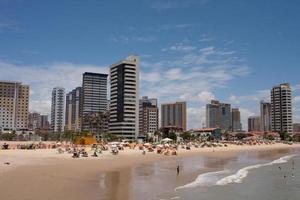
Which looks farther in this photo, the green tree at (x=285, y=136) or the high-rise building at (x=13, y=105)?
the green tree at (x=285, y=136)

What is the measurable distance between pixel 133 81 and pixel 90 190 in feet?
451

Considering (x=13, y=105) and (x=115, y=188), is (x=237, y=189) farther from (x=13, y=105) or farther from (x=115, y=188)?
(x=13, y=105)

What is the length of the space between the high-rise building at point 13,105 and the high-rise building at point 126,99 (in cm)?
5092

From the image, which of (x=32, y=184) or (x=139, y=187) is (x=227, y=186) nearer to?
(x=139, y=187)

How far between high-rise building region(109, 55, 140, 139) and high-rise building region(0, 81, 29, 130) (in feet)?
167

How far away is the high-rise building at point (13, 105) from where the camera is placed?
179m

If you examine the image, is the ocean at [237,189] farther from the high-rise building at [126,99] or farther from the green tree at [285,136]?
the green tree at [285,136]

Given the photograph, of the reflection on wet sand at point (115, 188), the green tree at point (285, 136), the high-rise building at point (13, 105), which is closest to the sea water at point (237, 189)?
the reflection on wet sand at point (115, 188)

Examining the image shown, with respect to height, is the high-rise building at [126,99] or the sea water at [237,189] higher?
the high-rise building at [126,99]

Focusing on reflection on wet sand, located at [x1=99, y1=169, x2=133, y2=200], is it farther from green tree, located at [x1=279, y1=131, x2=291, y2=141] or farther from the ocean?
green tree, located at [x1=279, y1=131, x2=291, y2=141]

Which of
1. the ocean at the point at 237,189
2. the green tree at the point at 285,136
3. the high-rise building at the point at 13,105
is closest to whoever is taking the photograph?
the ocean at the point at 237,189

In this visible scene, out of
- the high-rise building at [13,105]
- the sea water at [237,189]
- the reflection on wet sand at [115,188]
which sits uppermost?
the high-rise building at [13,105]

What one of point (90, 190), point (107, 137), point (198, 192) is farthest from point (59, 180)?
point (107, 137)

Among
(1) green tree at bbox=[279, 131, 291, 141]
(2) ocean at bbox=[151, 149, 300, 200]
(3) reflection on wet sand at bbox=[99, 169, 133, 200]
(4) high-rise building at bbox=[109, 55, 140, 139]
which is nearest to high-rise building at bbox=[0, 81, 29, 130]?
(4) high-rise building at bbox=[109, 55, 140, 139]
